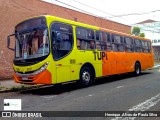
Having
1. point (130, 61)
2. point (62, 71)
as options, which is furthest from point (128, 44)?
point (62, 71)

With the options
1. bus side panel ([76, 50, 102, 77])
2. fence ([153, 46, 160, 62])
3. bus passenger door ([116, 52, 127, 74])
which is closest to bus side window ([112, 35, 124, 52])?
bus passenger door ([116, 52, 127, 74])

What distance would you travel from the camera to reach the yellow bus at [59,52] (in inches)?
391

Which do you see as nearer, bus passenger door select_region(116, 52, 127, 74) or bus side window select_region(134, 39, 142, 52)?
bus passenger door select_region(116, 52, 127, 74)

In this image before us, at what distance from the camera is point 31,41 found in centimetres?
1045

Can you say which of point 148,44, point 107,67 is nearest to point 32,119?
point 107,67

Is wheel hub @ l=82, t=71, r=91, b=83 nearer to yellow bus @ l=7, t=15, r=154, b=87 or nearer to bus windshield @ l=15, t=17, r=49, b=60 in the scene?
yellow bus @ l=7, t=15, r=154, b=87

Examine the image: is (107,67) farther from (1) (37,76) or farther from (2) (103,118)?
(2) (103,118)

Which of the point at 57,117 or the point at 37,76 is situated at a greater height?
the point at 37,76

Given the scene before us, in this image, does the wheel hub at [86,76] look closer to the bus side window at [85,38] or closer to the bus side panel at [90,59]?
the bus side panel at [90,59]

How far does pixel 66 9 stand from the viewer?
2181cm

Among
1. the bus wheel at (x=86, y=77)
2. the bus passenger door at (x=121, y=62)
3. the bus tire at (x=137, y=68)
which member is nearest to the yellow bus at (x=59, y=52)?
the bus wheel at (x=86, y=77)

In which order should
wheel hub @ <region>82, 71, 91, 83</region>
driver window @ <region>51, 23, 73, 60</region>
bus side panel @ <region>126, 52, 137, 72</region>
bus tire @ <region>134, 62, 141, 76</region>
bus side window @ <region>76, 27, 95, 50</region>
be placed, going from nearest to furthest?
driver window @ <region>51, 23, 73, 60</region>
bus side window @ <region>76, 27, 95, 50</region>
wheel hub @ <region>82, 71, 91, 83</region>
bus side panel @ <region>126, 52, 137, 72</region>
bus tire @ <region>134, 62, 141, 76</region>

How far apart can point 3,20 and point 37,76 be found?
7.55m

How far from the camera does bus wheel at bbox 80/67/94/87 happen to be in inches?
466
